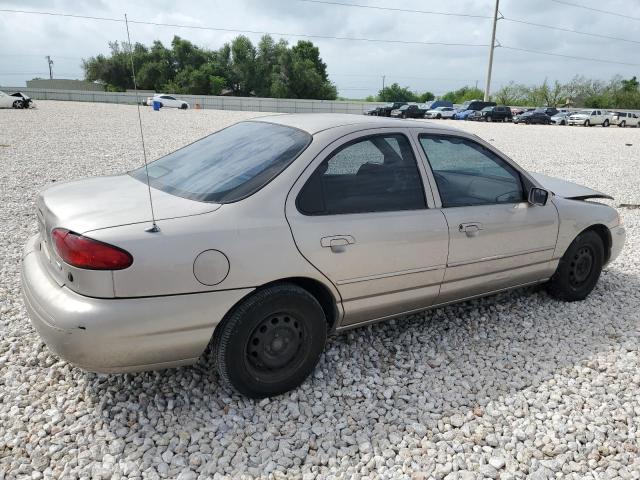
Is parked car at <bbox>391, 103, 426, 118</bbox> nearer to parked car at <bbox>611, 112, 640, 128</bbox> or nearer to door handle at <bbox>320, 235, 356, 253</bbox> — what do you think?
parked car at <bbox>611, 112, 640, 128</bbox>

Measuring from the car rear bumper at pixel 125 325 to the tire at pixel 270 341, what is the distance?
0.11 m

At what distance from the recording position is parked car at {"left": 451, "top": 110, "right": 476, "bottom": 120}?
40.3 m

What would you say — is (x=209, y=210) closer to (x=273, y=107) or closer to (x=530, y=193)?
(x=530, y=193)

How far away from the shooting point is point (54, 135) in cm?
1553

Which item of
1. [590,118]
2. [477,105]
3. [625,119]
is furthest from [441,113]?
[625,119]

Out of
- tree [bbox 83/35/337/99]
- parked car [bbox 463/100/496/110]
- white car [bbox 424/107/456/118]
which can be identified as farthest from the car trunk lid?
tree [bbox 83/35/337/99]

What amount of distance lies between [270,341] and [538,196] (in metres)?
2.30

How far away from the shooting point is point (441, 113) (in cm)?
4153

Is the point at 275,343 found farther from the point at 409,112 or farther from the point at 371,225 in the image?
the point at 409,112

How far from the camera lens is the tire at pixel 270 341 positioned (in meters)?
2.61

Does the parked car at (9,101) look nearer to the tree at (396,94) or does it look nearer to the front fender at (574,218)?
the front fender at (574,218)

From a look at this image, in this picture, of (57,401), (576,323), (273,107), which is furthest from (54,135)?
(273,107)

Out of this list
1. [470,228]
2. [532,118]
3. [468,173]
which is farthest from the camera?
[532,118]

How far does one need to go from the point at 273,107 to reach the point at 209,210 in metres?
47.4
